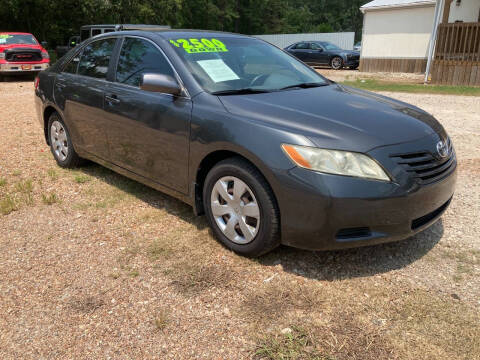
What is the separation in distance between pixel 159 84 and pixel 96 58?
1602 mm

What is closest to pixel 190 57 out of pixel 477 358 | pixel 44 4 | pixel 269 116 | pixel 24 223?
pixel 269 116

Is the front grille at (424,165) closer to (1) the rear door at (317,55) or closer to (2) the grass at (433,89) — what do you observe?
(2) the grass at (433,89)

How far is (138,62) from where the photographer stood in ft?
13.2

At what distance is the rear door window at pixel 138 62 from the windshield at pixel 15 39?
1418 cm

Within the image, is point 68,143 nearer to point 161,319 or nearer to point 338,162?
point 161,319

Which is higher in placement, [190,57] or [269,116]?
[190,57]

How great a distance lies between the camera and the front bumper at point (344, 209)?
2.69 metres

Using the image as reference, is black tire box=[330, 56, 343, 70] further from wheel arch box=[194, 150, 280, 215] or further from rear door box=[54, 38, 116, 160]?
wheel arch box=[194, 150, 280, 215]

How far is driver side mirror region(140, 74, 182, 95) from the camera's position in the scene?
3389mm

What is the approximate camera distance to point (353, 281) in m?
2.99

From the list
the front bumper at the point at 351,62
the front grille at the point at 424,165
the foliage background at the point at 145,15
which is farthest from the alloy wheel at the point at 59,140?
the foliage background at the point at 145,15

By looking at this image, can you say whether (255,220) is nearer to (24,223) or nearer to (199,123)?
(199,123)

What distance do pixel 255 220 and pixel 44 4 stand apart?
1007 inches

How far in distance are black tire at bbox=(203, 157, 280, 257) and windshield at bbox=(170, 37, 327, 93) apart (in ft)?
2.27
